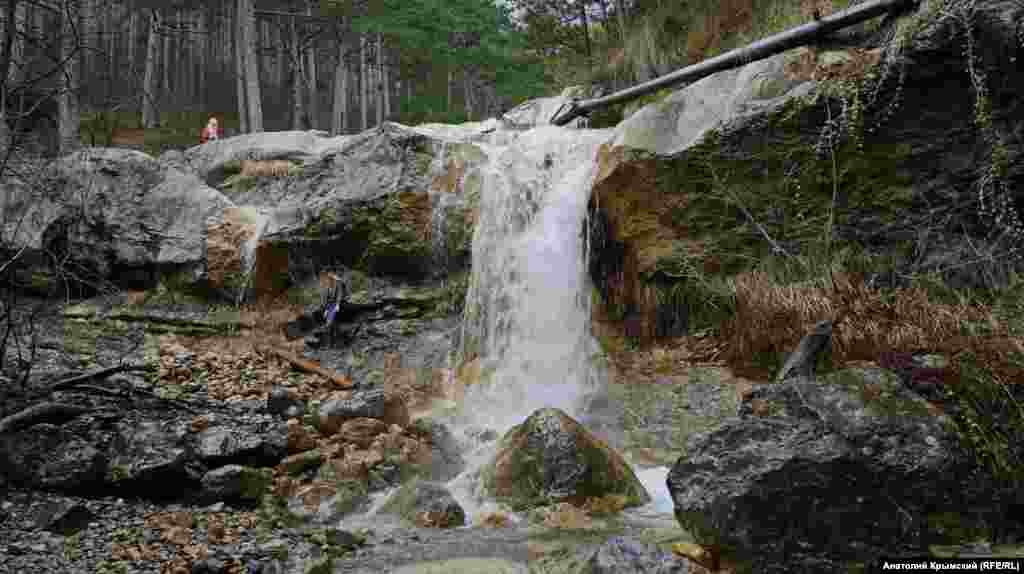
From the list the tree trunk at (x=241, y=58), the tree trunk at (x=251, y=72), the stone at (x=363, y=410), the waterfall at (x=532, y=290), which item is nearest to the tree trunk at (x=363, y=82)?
the tree trunk at (x=241, y=58)

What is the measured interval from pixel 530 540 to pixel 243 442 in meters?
2.44

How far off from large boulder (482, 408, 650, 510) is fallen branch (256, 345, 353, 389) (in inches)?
107

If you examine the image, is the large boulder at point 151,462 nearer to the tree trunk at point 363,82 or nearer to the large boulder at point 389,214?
the large boulder at point 389,214

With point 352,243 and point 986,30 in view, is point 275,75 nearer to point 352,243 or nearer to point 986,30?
point 352,243

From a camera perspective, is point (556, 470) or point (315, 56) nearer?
point (556, 470)

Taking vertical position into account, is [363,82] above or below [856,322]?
above

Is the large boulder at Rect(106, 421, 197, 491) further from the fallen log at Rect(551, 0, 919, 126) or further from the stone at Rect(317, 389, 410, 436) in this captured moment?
the fallen log at Rect(551, 0, 919, 126)

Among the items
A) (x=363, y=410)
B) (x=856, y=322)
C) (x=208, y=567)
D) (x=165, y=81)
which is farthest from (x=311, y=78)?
(x=208, y=567)

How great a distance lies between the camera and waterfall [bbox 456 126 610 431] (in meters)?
6.59

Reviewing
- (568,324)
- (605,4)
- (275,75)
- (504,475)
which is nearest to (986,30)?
(568,324)

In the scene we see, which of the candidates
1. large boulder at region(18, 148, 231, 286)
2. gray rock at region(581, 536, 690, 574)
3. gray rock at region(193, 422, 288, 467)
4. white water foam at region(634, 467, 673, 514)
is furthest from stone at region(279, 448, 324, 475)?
large boulder at region(18, 148, 231, 286)

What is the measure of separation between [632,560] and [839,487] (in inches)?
42.1

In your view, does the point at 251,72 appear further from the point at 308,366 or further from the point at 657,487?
the point at 657,487

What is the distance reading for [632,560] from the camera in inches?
109
